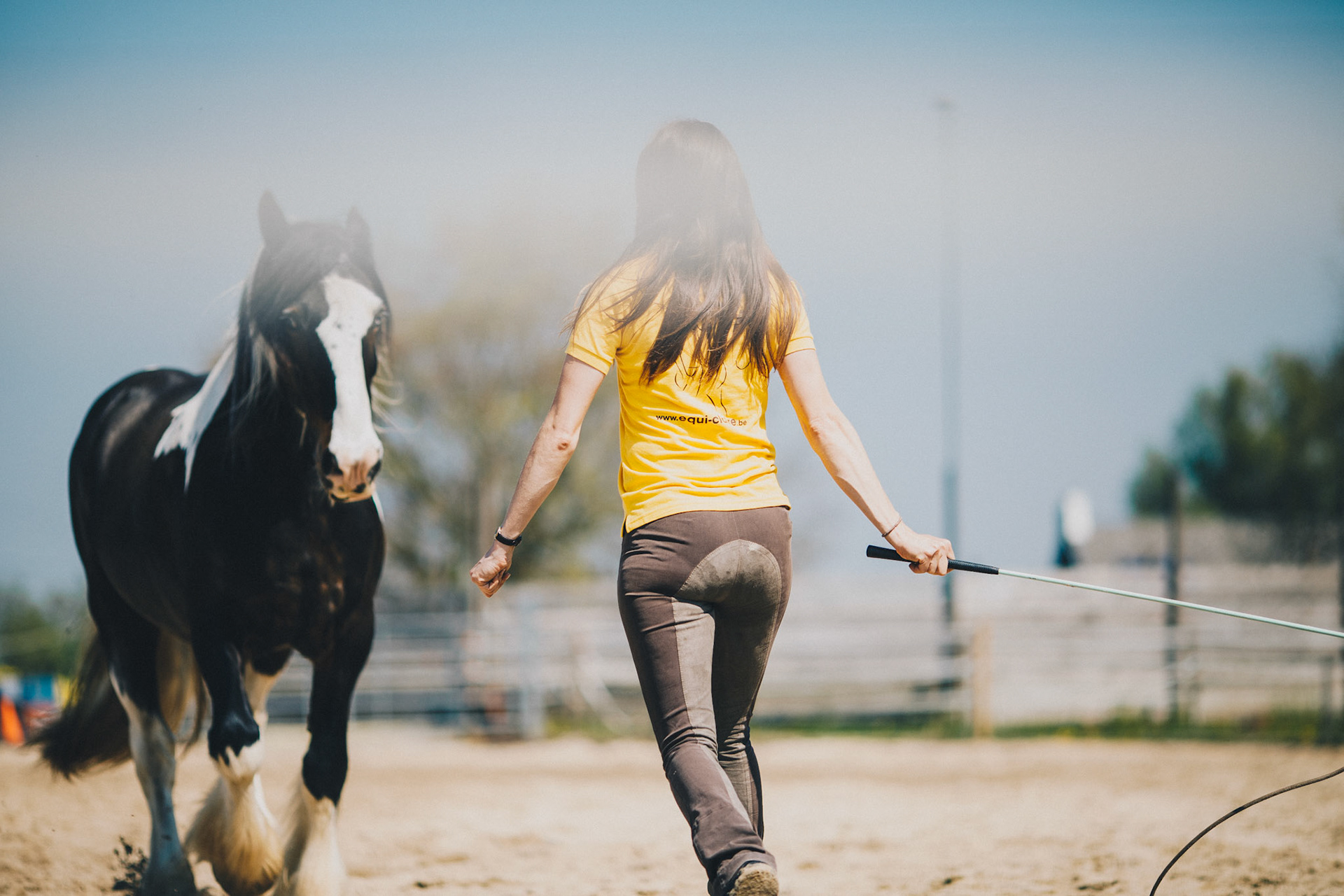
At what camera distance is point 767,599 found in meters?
2.29

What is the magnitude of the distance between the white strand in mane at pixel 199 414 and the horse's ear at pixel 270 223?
0.39 m

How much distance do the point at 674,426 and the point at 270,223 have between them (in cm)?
159

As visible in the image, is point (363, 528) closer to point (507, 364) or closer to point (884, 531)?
point (884, 531)

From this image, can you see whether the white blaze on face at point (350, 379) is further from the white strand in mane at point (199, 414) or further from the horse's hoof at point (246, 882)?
the horse's hoof at point (246, 882)

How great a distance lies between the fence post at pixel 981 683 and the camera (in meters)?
11.1

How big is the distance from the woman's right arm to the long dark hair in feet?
0.27

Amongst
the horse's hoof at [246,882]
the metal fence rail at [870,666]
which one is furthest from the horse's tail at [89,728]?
the metal fence rail at [870,666]

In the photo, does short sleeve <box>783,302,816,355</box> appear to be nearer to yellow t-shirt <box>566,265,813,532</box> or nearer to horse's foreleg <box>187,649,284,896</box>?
yellow t-shirt <box>566,265,813,532</box>

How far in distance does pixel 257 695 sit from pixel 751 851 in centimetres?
227

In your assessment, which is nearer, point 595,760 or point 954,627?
point 595,760

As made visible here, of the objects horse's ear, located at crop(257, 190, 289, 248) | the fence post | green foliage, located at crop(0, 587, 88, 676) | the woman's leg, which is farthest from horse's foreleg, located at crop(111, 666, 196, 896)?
green foliage, located at crop(0, 587, 88, 676)

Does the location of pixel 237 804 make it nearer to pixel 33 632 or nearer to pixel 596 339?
pixel 596 339

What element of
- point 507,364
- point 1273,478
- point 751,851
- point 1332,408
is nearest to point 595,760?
point 751,851

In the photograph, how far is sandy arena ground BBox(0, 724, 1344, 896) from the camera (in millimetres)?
3924
